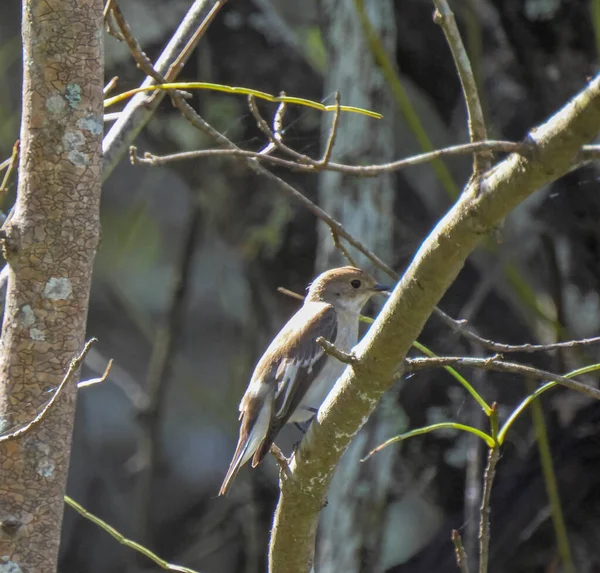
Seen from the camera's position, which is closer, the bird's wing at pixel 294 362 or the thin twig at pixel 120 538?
the thin twig at pixel 120 538

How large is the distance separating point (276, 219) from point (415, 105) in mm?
1505

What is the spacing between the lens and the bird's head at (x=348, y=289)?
184 inches

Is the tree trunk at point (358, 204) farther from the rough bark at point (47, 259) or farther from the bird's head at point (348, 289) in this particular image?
the rough bark at point (47, 259)

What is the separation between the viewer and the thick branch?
164cm

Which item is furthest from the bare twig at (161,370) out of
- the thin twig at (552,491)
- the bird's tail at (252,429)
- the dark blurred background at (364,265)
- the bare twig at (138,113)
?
the bare twig at (138,113)

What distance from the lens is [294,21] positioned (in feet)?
24.6

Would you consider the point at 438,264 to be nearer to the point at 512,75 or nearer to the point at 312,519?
the point at 312,519

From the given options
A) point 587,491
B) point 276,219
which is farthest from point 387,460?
point 276,219

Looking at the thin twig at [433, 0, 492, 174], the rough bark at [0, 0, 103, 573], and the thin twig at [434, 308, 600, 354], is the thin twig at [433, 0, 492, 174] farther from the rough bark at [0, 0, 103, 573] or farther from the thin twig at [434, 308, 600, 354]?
the rough bark at [0, 0, 103, 573]

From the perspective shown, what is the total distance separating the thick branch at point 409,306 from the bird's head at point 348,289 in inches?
82.8

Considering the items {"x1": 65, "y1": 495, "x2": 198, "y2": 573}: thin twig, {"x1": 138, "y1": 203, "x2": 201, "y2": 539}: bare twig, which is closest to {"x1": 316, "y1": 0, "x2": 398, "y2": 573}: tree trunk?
{"x1": 138, "y1": 203, "x2": 201, "y2": 539}: bare twig

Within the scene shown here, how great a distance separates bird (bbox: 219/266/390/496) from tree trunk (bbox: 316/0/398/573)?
1.74 ft


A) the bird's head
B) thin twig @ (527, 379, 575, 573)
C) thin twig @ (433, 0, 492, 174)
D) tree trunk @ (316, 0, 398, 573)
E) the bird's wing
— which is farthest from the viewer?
tree trunk @ (316, 0, 398, 573)

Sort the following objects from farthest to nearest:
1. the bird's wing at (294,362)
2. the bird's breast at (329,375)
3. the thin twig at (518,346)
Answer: the bird's breast at (329,375)
the bird's wing at (294,362)
the thin twig at (518,346)
